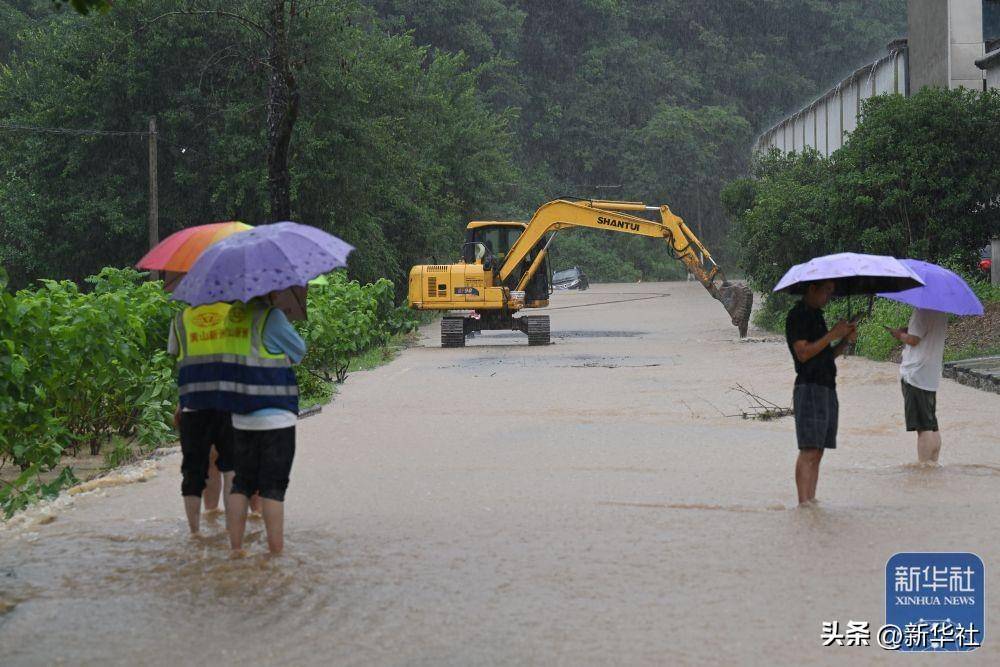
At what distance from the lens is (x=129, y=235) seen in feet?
114

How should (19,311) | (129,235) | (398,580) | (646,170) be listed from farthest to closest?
(646,170), (129,235), (19,311), (398,580)

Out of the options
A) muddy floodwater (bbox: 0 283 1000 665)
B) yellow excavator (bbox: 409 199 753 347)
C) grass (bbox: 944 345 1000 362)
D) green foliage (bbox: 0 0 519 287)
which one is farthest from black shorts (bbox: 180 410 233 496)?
green foliage (bbox: 0 0 519 287)

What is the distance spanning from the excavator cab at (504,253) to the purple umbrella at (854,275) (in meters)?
21.8

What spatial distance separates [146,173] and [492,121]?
70.6ft

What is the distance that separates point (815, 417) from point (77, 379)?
6.30m

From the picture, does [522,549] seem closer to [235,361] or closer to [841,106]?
[235,361]

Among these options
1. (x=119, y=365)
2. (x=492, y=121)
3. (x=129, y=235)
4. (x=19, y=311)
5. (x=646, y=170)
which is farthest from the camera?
(x=646, y=170)

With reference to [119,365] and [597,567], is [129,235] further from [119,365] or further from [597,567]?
[597,567]

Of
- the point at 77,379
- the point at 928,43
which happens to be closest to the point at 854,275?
the point at 77,379

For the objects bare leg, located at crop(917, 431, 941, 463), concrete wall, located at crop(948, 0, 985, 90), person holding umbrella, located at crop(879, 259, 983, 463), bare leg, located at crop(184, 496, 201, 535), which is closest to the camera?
bare leg, located at crop(184, 496, 201, 535)

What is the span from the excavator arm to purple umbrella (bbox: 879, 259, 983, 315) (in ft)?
66.4

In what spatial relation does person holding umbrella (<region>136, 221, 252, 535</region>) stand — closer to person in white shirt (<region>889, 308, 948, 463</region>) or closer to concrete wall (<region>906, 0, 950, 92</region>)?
person in white shirt (<region>889, 308, 948, 463</region>)

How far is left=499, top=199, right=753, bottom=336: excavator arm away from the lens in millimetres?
30625

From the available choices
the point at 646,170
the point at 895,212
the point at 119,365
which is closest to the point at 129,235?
the point at 895,212
